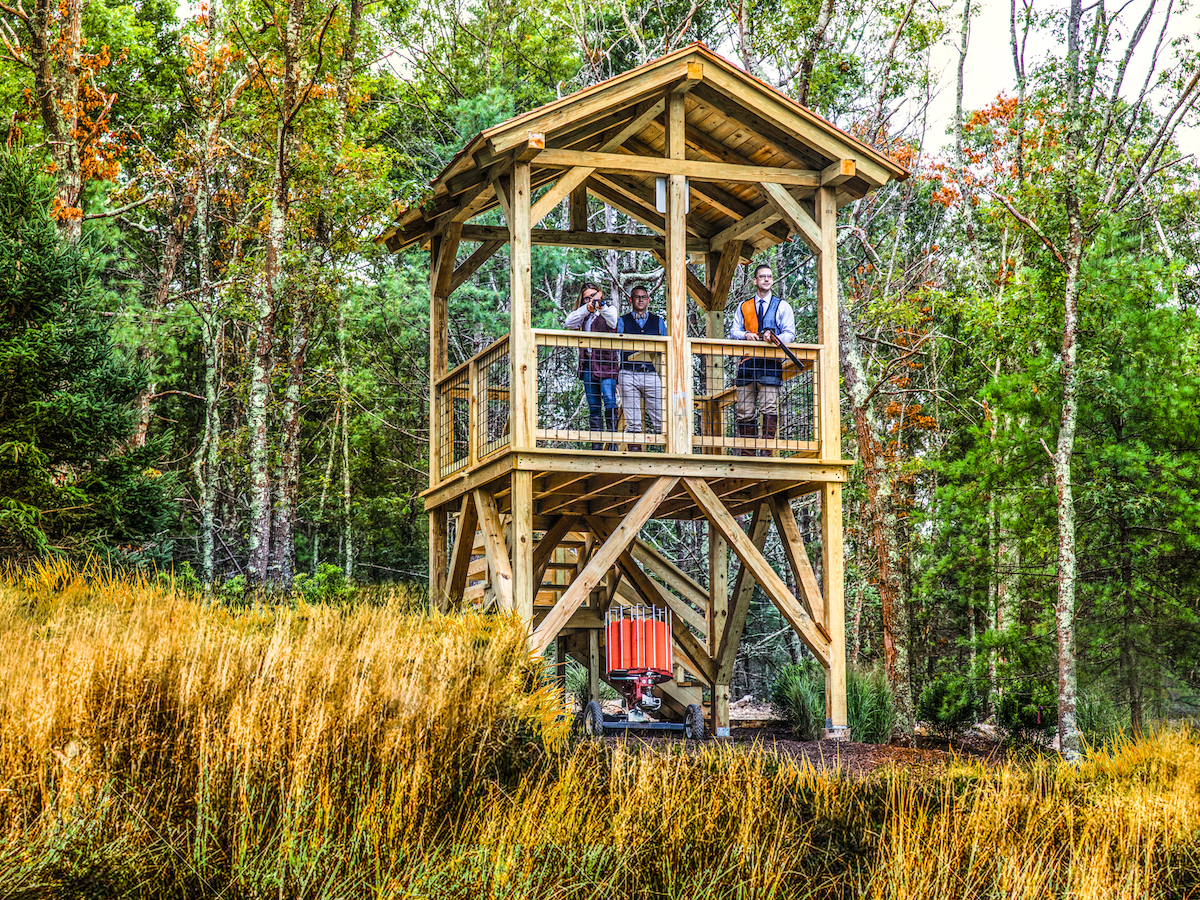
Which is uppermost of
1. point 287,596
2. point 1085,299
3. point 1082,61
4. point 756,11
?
point 756,11

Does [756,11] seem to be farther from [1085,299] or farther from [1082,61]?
[1085,299]

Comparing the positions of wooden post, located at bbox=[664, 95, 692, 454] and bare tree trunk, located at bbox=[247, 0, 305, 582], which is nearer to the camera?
wooden post, located at bbox=[664, 95, 692, 454]

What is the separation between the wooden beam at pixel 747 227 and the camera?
13.0 metres

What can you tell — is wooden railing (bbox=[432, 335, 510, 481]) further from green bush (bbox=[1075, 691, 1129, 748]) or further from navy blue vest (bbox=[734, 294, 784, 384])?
green bush (bbox=[1075, 691, 1129, 748])

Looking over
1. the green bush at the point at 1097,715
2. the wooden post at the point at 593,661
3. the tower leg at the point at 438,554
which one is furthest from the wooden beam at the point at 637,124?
the green bush at the point at 1097,715

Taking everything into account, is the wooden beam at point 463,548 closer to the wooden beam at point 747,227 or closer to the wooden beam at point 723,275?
the wooden beam at point 723,275

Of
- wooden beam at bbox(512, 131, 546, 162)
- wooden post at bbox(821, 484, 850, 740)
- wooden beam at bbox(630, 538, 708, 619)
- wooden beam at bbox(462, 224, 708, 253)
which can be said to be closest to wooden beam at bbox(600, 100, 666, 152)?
wooden beam at bbox(512, 131, 546, 162)

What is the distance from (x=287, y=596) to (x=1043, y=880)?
1029cm

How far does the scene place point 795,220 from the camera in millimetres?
11836

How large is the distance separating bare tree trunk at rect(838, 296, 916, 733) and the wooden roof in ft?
9.88

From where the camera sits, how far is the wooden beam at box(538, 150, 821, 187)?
37.0 ft

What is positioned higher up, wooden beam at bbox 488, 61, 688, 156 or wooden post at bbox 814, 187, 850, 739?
wooden beam at bbox 488, 61, 688, 156

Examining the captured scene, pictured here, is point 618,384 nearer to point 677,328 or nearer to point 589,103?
point 677,328

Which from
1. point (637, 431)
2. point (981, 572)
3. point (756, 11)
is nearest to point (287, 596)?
point (637, 431)
